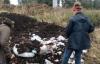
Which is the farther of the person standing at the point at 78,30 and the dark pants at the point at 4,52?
the person standing at the point at 78,30

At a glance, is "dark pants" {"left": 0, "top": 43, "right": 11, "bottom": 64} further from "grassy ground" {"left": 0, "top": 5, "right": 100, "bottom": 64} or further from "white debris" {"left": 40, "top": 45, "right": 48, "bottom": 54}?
"grassy ground" {"left": 0, "top": 5, "right": 100, "bottom": 64}

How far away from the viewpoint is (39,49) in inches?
516

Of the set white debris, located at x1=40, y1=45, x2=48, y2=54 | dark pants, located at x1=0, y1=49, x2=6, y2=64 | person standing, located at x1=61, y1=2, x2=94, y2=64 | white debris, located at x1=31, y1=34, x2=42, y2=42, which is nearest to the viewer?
dark pants, located at x1=0, y1=49, x2=6, y2=64

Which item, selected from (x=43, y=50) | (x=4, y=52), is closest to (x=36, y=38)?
(x=43, y=50)

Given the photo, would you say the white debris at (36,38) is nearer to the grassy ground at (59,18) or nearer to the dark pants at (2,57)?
the grassy ground at (59,18)

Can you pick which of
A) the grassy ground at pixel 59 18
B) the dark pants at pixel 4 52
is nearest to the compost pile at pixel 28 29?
the grassy ground at pixel 59 18

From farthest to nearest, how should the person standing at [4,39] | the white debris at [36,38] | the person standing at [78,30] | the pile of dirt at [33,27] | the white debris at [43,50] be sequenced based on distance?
the pile of dirt at [33,27]
the white debris at [36,38]
the white debris at [43,50]
the person standing at [78,30]
the person standing at [4,39]

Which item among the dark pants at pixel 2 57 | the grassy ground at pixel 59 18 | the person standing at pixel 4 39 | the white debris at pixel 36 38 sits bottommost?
the grassy ground at pixel 59 18

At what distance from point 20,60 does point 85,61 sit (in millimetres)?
2106

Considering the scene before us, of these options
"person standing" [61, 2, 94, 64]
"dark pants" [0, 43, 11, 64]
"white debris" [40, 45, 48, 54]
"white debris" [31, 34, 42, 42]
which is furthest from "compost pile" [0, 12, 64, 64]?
"dark pants" [0, 43, 11, 64]

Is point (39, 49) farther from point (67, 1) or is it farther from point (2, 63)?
point (67, 1)

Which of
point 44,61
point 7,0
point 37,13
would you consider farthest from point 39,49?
point 7,0

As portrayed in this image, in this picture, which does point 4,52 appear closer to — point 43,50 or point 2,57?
point 2,57

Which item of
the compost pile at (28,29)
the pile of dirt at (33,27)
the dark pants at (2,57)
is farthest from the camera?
the pile of dirt at (33,27)
